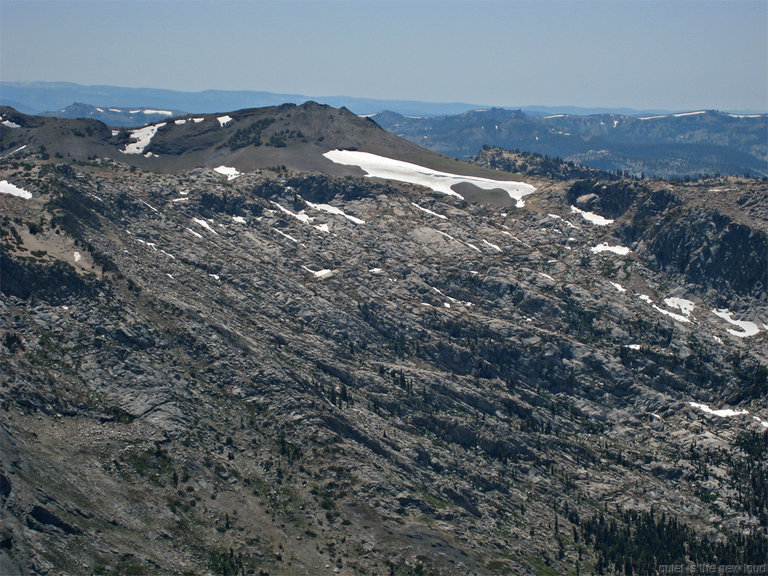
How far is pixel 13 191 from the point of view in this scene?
15900 cm

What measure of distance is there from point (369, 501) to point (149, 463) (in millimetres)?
32674

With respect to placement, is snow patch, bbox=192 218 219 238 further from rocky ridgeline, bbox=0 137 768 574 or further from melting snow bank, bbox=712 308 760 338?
melting snow bank, bbox=712 308 760 338

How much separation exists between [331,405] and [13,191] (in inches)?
3252

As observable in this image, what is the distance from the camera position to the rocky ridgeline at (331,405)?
101375 mm

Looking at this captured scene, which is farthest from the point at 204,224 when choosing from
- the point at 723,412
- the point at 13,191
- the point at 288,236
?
the point at 723,412

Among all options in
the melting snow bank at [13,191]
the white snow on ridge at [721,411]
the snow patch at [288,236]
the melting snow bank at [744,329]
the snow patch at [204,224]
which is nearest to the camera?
the melting snow bank at [13,191]

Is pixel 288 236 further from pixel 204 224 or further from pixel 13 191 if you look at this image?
pixel 13 191

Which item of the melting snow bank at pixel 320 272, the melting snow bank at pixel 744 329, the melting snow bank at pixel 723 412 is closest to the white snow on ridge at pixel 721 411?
the melting snow bank at pixel 723 412

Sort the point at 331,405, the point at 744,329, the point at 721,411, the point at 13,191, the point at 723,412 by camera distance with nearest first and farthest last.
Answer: the point at 331,405 → the point at 13,191 → the point at 723,412 → the point at 721,411 → the point at 744,329

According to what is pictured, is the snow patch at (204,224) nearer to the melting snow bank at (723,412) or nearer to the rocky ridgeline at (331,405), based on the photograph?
the rocky ridgeline at (331,405)

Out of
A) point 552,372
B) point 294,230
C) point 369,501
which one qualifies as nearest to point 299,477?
point 369,501

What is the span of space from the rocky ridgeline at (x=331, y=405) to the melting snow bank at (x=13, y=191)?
3.00 m

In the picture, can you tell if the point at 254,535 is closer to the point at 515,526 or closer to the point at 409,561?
the point at 409,561

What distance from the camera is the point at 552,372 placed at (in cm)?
17638
